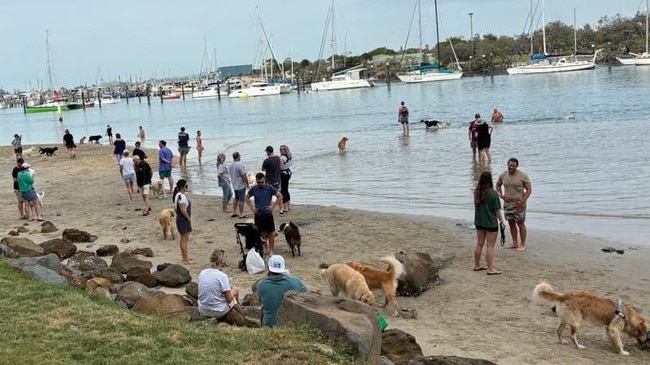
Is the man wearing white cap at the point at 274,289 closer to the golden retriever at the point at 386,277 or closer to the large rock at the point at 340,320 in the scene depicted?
the large rock at the point at 340,320

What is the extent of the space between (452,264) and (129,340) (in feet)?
22.1

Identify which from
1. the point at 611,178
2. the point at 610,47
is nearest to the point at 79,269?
the point at 611,178

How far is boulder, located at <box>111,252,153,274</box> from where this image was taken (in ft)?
36.1

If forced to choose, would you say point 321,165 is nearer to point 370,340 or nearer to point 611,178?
point 611,178

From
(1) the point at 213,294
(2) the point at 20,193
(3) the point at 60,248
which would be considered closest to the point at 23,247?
(3) the point at 60,248

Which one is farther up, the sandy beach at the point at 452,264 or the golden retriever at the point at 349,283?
the golden retriever at the point at 349,283

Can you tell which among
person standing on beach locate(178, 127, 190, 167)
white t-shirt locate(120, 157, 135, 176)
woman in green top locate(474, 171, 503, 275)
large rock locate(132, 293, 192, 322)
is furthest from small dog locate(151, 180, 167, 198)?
large rock locate(132, 293, 192, 322)

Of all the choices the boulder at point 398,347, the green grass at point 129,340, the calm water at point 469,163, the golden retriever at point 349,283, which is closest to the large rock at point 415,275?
the golden retriever at point 349,283

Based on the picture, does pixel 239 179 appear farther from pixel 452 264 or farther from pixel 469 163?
pixel 469 163

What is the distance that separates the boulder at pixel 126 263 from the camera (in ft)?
36.1

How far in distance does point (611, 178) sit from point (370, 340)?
16.0 meters

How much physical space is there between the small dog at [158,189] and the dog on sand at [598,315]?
45.8 ft

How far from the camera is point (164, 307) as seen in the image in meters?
7.99

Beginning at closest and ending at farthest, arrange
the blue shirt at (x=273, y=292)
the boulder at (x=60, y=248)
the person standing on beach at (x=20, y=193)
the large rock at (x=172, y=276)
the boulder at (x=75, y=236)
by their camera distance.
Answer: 1. the blue shirt at (x=273, y=292)
2. the large rock at (x=172, y=276)
3. the boulder at (x=60, y=248)
4. the boulder at (x=75, y=236)
5. the person standing on beach at (x=20, y=193)
